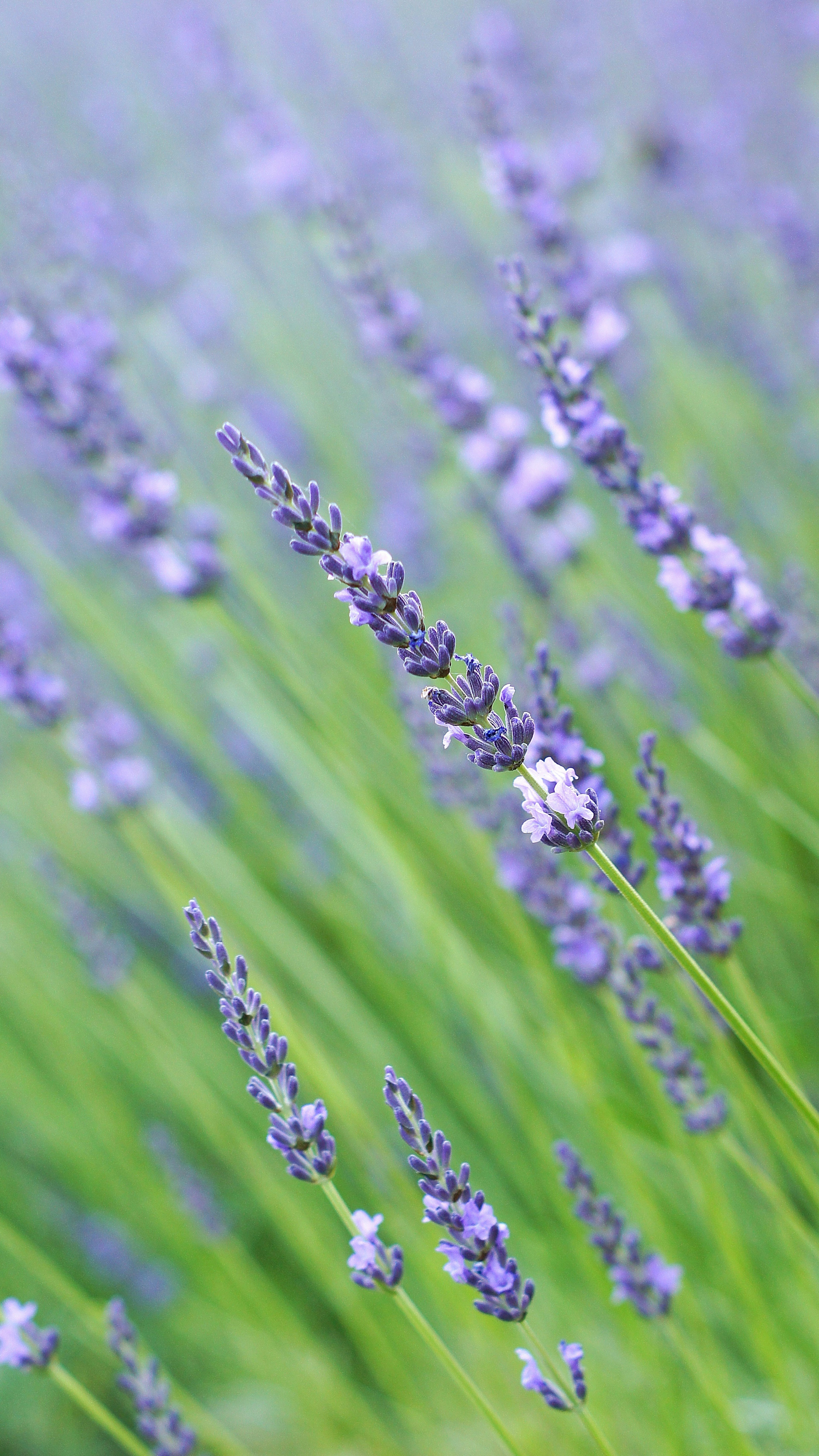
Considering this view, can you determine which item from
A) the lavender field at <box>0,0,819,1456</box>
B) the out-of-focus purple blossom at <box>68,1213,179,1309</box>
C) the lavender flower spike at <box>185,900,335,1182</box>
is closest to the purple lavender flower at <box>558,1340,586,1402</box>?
the lavender field at <box>0,0,819,1456</box>

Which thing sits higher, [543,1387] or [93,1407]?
[543,1387]

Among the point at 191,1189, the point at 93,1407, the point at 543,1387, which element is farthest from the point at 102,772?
the point at 543,1387

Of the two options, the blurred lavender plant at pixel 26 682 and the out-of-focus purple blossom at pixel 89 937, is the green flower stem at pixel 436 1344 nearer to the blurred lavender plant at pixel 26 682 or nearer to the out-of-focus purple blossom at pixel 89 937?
the blurred lavender plant at pixel 26 682

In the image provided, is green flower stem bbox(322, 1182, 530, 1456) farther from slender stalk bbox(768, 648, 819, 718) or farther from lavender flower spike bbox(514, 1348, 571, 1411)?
slender stalk bbox(768, 648, 819, 718)

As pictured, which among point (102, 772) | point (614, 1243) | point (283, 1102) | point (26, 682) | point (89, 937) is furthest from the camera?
point (89, 937)

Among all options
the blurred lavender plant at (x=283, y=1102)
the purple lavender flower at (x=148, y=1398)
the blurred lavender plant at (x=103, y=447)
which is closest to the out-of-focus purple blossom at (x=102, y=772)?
the blurred lavender plant at (x=103, y=447)

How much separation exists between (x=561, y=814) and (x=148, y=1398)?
34.2 inches

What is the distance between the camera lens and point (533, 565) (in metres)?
2.08

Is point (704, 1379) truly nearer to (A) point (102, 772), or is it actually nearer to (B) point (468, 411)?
(A) point (102, 772)

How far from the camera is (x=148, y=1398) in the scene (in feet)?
4.08

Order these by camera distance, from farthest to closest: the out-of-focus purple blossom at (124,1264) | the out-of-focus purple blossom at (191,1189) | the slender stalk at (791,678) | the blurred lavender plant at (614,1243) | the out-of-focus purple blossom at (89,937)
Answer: the out-of-focus purple blossom at (124,1264)
the out-of-focus purple blossom at (89,937)
the out-of-focus purple blossom at (191,1189)
the slender stalk at (791,678)
the blurred lavender plant at (614,1243)

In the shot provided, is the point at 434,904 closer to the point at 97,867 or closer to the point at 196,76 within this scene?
the point at 97,867

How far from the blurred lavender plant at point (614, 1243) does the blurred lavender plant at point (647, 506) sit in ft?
2.17

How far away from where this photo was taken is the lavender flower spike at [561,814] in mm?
914
